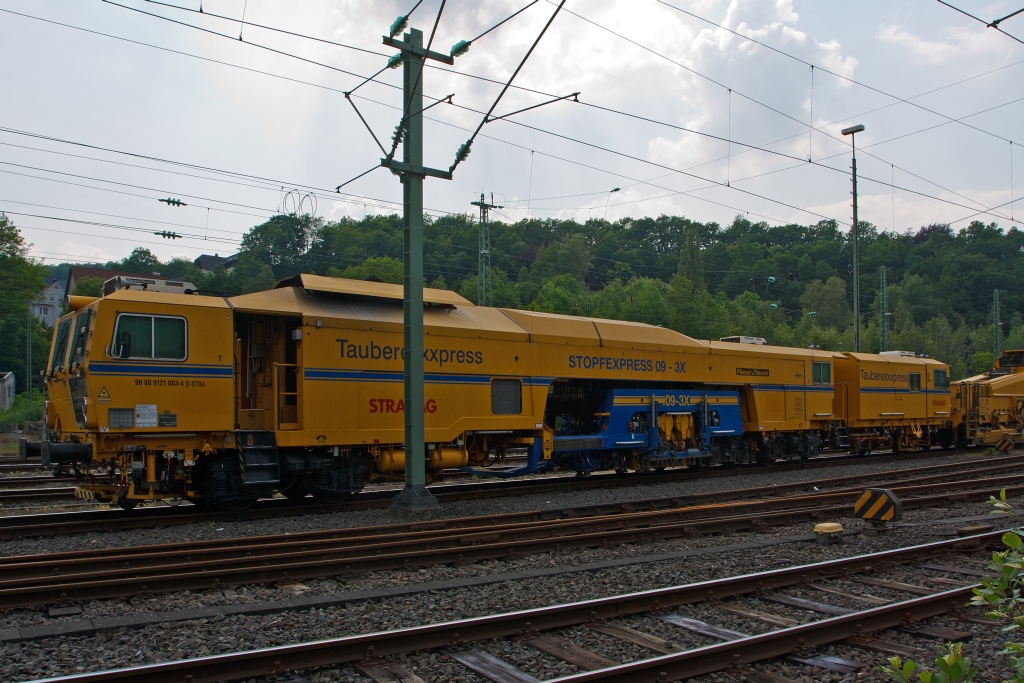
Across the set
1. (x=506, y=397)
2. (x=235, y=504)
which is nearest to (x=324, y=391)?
(x=235, y=504)

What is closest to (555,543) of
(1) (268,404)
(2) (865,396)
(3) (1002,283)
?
(1) (268,404)

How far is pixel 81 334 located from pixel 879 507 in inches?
472

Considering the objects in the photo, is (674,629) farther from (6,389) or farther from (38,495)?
(6,389)

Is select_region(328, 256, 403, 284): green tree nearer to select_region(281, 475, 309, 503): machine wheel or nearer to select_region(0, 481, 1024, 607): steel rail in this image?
select_region(281, 475, 309, 503): machine wheel

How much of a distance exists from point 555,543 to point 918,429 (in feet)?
70.9

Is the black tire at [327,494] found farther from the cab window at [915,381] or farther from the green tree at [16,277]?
the green tree at [16,277]

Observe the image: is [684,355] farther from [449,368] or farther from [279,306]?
[279,306]

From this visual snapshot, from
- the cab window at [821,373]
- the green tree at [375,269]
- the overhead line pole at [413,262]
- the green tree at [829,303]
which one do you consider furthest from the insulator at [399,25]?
the green tree at [829,303]

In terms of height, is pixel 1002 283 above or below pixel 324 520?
above

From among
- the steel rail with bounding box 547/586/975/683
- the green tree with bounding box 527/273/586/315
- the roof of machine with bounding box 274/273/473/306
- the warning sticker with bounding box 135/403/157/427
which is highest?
the green tree with bounding box 527/273/586/315

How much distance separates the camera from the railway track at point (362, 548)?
23.8 ft

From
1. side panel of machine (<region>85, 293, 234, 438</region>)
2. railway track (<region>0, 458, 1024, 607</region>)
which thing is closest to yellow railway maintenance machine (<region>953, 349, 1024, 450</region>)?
railway track (<region>0, 458, 1024, 607</region>)

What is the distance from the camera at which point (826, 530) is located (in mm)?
9641

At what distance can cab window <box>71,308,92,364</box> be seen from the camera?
1095cm
